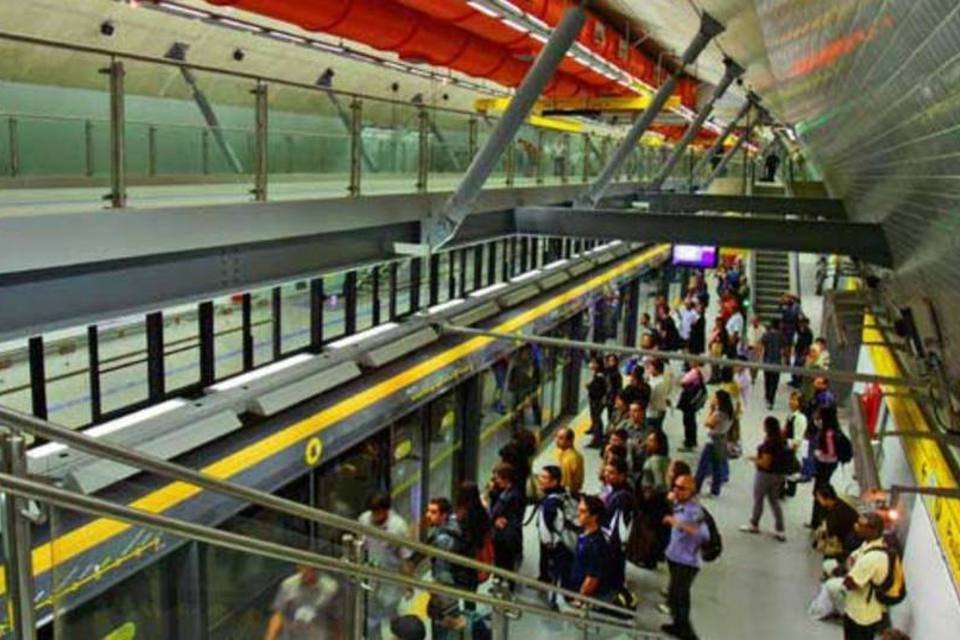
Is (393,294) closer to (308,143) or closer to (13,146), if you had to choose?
(308,143)

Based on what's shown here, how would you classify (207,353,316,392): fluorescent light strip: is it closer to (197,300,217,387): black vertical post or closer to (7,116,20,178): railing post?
(197,300,217,387): black vertical post

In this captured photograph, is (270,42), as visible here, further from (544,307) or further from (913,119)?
(913,119)

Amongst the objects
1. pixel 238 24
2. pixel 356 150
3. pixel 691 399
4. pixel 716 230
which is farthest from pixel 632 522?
pixel 238 24

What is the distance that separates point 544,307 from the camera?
12.6 meters

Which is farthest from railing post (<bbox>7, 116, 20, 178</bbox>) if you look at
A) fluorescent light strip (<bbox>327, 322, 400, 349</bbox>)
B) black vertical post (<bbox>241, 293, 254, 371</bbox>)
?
fluorescent light strip (<bbox>327, 322, 400, 349</bbox>)

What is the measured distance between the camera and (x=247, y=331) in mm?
7293

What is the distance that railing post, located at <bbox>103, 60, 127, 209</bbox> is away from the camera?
4336 millimetres

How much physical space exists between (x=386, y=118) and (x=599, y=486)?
6.38 meters

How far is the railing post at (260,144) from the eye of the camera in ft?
18.2

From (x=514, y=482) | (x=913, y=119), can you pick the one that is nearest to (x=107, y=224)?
(x=913, y=119)

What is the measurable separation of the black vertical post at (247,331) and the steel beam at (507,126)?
5.57 feet

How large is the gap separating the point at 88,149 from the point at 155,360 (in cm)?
188

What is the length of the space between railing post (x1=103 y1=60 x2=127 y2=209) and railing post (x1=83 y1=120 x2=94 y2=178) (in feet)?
0.86

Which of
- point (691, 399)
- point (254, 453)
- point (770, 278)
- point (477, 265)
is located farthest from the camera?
point (770, 278)
